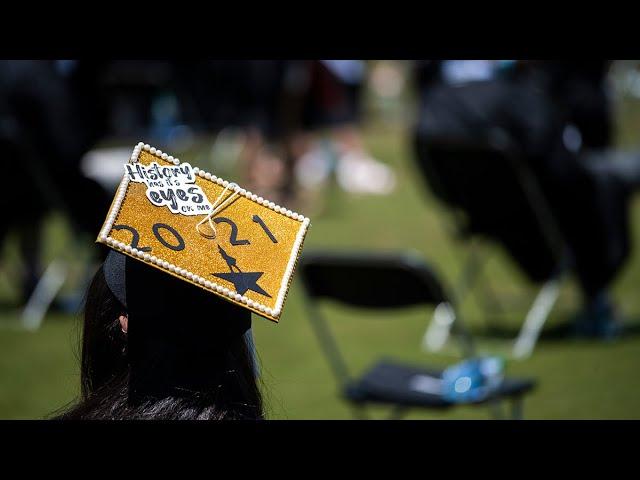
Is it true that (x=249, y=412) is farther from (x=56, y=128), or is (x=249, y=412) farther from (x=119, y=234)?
(x=56, y=128)

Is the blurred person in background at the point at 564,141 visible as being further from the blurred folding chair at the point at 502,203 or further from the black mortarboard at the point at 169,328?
the black mortarboard at the point at 169,328

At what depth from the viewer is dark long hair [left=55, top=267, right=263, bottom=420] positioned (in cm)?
196

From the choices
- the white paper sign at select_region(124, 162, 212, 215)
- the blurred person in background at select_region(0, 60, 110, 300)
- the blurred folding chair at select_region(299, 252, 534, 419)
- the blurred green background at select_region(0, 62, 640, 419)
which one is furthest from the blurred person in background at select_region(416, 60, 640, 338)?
the white paper sign at select_region(124, 162, 212, 215)

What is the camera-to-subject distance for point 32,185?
5.87 m

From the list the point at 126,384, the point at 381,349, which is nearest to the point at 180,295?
the point at 126,384

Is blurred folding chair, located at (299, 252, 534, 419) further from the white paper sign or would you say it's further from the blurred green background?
the white paper sign

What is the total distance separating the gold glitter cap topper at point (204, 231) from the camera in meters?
1.78

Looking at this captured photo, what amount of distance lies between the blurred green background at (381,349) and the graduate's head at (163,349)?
151mm

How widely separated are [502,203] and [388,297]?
1867 millimetres

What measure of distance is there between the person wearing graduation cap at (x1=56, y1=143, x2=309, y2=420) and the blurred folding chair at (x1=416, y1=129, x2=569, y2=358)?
10.5ft
